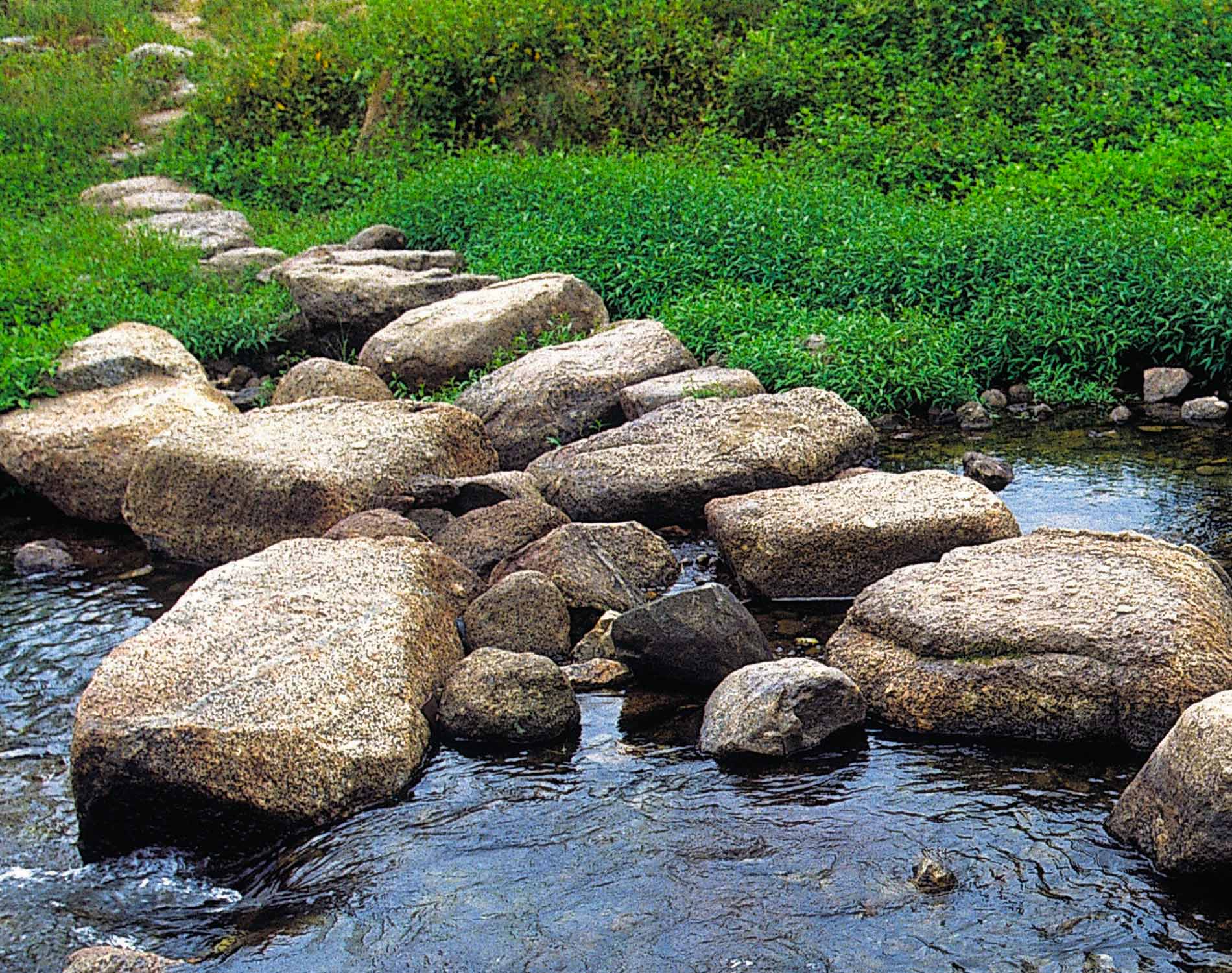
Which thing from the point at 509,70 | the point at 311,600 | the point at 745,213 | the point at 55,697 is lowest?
the point at 55,697

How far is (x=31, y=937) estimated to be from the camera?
15.0 feet

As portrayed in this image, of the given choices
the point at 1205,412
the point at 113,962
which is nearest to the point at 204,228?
the point at 1205,412

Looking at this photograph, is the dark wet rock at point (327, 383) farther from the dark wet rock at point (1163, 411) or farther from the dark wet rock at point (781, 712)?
the dark wet rock at point (1163, 411)

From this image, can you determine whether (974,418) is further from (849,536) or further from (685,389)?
(849,536)

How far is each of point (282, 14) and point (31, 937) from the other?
65.9 feet

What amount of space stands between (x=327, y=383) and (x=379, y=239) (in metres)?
4.13

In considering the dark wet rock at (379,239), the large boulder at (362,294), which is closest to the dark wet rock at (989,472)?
the large boulder at (362,294)

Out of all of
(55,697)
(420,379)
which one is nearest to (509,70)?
(420,379)

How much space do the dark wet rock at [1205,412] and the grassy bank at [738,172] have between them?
547mm

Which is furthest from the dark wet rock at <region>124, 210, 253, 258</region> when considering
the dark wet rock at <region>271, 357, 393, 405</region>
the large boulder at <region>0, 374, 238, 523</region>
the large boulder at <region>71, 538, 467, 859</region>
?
the large boulder at <region>71, 538, 467, 859</region>

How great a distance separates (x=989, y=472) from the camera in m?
8.56

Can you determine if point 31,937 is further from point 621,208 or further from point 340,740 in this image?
point 621,208

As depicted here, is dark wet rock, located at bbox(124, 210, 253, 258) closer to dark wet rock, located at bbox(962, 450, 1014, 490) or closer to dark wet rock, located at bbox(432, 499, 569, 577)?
dark wet rock, located at bbox(432, 499, 569, 577)

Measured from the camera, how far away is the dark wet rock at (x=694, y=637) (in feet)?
19.4
